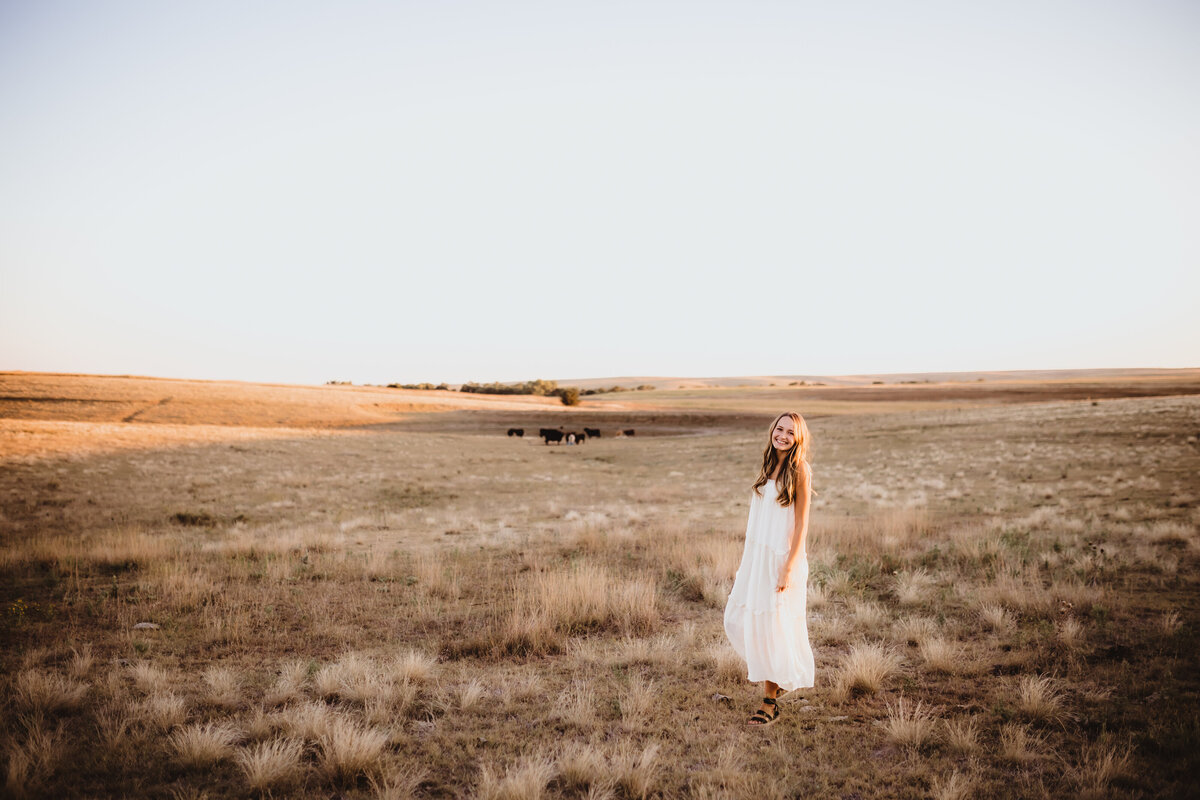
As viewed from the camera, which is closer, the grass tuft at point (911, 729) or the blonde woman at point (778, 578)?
the grass tuft at point (911, 729)

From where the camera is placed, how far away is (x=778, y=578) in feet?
15.8

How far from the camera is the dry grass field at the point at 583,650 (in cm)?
409

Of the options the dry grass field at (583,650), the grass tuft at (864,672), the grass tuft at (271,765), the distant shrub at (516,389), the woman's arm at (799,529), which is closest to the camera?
the grass tuft at (271,765)

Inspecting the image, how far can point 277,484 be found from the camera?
21453mm

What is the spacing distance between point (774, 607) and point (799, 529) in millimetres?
694

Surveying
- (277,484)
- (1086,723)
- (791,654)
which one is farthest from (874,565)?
(277,484)

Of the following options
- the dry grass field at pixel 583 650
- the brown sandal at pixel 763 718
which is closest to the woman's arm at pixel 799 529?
the brown sandal at pixel 763 718

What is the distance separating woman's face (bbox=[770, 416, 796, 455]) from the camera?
4.94 meters

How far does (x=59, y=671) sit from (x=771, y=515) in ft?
22.6

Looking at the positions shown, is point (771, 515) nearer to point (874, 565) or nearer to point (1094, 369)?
point (874, 565)

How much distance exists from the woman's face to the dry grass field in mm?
2291

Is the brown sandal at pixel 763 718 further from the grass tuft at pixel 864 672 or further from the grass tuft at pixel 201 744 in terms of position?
the grass tuft at pixel 201 744

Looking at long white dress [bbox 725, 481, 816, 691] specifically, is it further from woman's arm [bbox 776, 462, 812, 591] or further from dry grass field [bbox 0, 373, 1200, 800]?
dry grass field [bbox 0, 373, 1200, 800]

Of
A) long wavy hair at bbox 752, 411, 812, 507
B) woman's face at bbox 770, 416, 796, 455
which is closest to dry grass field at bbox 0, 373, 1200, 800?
long wavy hair at bbox 752, 411, 812, 507
